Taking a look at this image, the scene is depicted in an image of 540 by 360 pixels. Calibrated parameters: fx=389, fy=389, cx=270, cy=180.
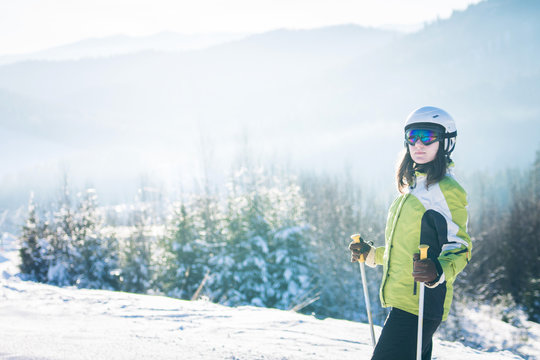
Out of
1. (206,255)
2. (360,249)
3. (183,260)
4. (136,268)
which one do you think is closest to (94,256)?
(136,268)

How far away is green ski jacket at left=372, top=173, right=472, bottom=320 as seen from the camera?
2.28 meters

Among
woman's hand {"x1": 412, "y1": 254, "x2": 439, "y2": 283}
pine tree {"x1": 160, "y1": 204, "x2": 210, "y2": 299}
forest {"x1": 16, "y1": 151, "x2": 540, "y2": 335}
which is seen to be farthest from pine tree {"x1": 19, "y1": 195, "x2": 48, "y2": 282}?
woman's hand {"x1": 412, "y1": 254, "x2": 439, "y2": 283}

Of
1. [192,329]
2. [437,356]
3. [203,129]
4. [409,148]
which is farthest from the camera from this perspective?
[203,129]

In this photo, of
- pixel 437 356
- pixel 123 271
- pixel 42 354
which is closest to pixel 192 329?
pixel 42 354

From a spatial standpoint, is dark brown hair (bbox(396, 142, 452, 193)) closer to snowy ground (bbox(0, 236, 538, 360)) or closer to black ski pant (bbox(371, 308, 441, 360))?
black ski pant (bbox(371, 308, 441, 360))

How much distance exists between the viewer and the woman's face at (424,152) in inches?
99.5

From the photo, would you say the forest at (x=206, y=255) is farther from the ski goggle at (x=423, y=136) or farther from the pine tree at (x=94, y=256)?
the ski goggle at (x=423, y=136)

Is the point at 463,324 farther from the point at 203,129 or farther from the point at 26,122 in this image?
the point at 26,122

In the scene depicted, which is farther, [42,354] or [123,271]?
[123,271]

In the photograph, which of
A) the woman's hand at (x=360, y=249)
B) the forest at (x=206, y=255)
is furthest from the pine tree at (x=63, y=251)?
the woman's hand at (x=360, y=249)

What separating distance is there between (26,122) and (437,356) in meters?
202

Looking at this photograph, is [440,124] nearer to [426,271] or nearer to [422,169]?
[422,169]

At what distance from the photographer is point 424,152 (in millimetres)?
2533

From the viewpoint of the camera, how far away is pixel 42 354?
3.14 m
